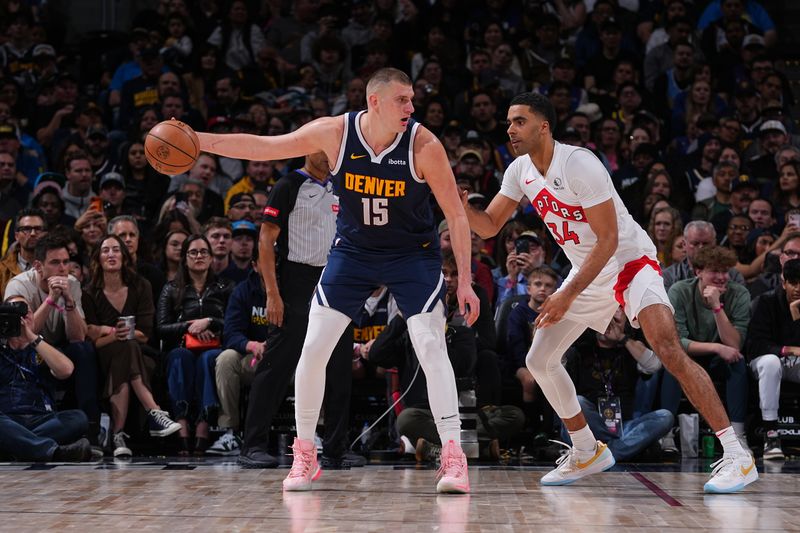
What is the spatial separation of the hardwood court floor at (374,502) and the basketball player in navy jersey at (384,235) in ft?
1.07

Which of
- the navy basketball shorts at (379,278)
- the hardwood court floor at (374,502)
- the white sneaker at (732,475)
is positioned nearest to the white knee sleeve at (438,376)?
the navy basketball shorts at (379,278)

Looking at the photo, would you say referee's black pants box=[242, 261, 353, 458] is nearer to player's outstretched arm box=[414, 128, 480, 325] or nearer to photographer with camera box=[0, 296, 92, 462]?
photographer with camera box=[0, 296, 92, 462]

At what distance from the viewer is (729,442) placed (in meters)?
5.30

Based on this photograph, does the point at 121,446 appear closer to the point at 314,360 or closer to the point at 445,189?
the point at 314,360

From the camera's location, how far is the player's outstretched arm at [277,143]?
5.11 m

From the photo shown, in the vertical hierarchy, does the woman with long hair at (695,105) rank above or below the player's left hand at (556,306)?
above

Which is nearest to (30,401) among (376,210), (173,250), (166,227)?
(173,250)

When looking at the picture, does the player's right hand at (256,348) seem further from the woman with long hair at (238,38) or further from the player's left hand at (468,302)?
the woman with long hair at (238,38)

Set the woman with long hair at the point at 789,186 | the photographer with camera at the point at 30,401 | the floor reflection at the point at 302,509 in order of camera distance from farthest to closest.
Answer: the woman with long hair at the point at 789,186 < the photographer with camera at the point at 30,401 < the floor reflection at the point at 302,509

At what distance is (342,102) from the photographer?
38.8 ft

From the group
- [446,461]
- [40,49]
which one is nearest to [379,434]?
[446,461]

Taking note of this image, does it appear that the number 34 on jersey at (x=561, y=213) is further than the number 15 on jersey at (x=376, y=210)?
Yes

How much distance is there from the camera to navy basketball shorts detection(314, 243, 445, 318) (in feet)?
17.3

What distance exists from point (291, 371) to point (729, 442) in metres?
2.59
